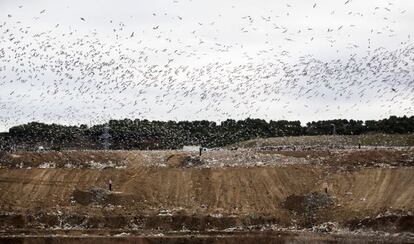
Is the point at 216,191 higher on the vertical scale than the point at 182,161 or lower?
lower

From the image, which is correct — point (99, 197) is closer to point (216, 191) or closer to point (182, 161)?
point (216, 191)

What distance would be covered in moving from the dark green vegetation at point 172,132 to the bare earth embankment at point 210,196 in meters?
33.2

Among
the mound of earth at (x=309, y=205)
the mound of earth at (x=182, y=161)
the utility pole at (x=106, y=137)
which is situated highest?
the utility pole at (x=106, y=137)

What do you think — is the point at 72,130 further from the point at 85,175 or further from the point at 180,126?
the point at 85,175

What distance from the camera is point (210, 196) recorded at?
2346 inches

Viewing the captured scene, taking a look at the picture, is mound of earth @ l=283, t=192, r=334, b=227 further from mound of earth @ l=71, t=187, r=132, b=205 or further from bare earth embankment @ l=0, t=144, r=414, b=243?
→ mound of earth @ l=71, t=187, r=132, b=205

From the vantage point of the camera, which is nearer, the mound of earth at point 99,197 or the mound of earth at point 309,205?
the mound of earth at point 309,205

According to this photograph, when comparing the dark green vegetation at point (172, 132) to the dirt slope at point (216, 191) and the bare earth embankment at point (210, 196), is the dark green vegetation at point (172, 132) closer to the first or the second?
the bare earth embankment at point (210, 196)

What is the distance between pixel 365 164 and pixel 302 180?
6.82m

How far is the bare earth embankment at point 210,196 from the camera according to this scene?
5034cm

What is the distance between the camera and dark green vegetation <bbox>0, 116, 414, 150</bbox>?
104562 millimetres

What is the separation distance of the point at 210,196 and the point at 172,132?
55.4 m

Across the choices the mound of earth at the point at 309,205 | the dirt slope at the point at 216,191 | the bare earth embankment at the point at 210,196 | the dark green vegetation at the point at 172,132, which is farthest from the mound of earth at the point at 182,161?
the dark green vegetation at the point at 172,132

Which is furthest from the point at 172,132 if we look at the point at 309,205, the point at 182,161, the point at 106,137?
the point at 309,205
